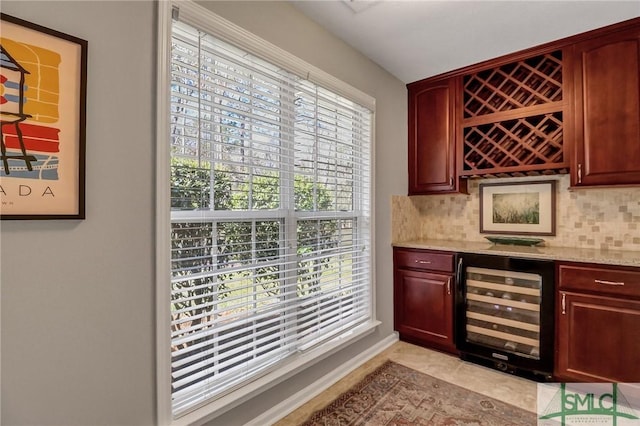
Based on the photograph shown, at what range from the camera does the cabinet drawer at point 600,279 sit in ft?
6.35

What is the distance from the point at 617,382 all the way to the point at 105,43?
10.9 feet

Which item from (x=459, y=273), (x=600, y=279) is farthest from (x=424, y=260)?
(x=600, y=279)

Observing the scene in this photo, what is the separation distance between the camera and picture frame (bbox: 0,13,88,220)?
1.00 m

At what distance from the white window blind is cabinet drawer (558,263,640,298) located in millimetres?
1509

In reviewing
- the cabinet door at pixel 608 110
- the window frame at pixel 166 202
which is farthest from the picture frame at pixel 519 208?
the window frame at pixel 166 202

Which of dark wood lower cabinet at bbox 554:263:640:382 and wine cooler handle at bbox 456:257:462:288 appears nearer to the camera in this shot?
dark wood lower cabinet at bbox 554:263:640:382

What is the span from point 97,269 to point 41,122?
55cm

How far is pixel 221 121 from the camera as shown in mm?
1586

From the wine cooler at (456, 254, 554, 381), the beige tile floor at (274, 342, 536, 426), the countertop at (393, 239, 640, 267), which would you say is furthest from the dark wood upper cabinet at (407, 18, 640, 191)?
the beige tile floor at (274, 342, 536, 426)

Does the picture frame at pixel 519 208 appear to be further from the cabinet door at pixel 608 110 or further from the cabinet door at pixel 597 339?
the cabinet door at pixel 597 339

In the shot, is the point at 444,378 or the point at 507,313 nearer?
the point at 444,378

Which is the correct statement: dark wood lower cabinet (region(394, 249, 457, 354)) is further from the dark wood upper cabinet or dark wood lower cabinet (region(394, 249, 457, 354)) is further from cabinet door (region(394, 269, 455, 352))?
the dark wood upper cabinet

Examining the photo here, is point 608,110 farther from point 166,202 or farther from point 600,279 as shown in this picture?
point 166,202

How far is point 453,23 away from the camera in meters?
2.11
